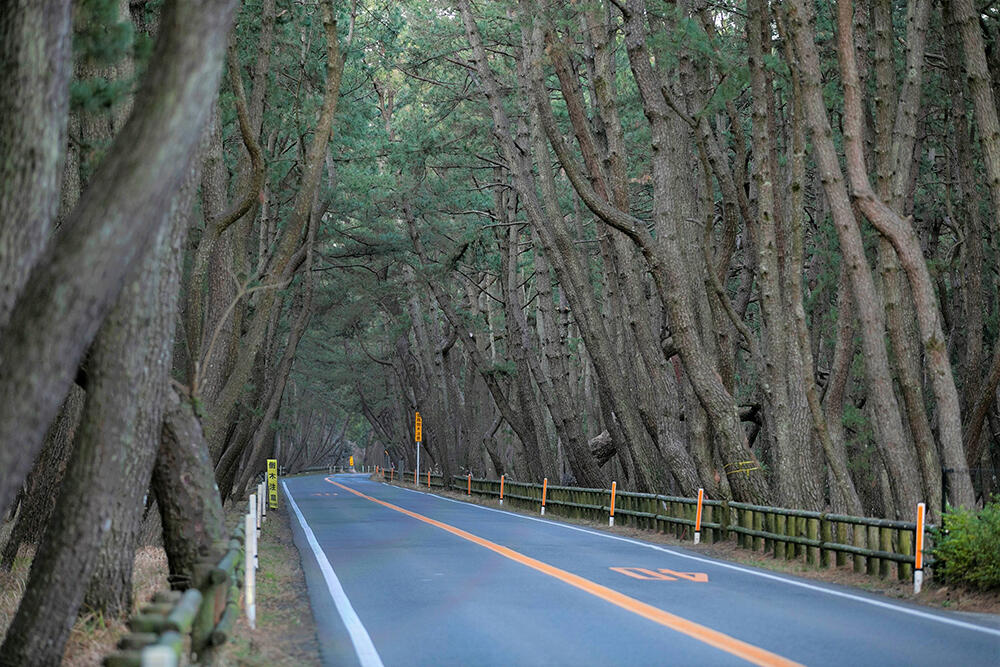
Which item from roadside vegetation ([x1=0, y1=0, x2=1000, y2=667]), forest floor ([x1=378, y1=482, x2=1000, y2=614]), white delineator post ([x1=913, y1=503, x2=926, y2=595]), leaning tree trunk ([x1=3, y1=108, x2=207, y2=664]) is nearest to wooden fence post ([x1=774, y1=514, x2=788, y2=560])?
forest floor ([x1=378, y1=482, x2=1000, y2=614])

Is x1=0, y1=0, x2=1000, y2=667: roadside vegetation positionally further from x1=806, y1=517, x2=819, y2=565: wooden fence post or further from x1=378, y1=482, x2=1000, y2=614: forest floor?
x1=806, y1=517, x2=819, y2=565: wooden fence post

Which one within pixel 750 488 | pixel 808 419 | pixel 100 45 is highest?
pixel 100 45

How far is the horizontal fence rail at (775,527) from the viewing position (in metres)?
13.9

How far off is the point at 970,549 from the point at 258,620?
7560 mm

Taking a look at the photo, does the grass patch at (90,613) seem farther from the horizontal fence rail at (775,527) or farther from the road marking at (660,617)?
the horizontal fence rail at (775,527)

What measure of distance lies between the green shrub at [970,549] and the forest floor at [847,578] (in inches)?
5.9

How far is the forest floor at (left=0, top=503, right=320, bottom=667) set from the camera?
8.66 m

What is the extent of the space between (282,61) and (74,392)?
36.3 feet

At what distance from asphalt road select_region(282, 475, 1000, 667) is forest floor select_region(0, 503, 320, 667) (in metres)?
0.24

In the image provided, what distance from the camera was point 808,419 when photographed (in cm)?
1939

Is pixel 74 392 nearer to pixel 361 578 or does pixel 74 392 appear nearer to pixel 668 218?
pixel 361 578

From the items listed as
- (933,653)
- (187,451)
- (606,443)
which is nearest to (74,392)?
(187,451)

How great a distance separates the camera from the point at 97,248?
5.62 meters

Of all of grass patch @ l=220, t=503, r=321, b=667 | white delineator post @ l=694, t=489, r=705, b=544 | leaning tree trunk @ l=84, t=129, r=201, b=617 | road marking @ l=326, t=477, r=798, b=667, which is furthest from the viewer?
white delineator post @ l=694, t=489, r=705, b=544
